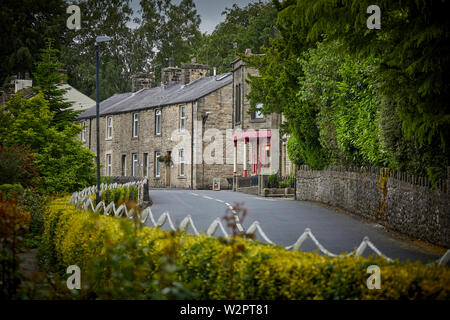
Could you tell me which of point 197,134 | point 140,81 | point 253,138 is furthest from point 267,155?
point 140,81

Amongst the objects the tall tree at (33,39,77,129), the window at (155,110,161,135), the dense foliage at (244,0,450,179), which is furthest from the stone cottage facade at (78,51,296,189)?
the tall tree at (33,39,77,129)

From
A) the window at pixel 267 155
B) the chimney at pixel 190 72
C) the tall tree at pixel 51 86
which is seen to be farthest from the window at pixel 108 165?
the tall tree at pixel 51 86

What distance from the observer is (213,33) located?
7319 centimetres

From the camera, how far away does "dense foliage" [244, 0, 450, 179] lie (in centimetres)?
1076

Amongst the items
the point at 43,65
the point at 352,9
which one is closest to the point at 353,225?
the point at 352,9

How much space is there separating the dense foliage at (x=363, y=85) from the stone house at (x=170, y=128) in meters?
14.7

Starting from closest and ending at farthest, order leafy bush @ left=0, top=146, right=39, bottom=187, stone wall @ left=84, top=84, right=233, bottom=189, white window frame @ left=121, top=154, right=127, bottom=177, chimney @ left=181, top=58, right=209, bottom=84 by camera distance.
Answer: leafy bush @ left=0, top=146, right=39, bottom=187
stone wall @ left=84, top=84, right=233, bottom=189
chimney @ left=181, top=58, right=209, bottom=84
white window frame @ left=121, top=154, right=127, bottom=177

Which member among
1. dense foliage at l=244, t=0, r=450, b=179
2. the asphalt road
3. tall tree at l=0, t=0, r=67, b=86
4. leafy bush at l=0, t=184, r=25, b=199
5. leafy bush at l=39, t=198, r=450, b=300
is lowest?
the asphalt road

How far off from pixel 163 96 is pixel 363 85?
32.2 metres

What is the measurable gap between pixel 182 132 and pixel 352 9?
35.3 meters

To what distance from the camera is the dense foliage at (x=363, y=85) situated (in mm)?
10758

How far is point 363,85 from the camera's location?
19.8 meters

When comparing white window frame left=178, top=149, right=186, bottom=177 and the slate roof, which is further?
the slate roof

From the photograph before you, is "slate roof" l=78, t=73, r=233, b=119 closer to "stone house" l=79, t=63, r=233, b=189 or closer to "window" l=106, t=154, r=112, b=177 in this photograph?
"stone house" l=79, t=63, r=233, b=189
